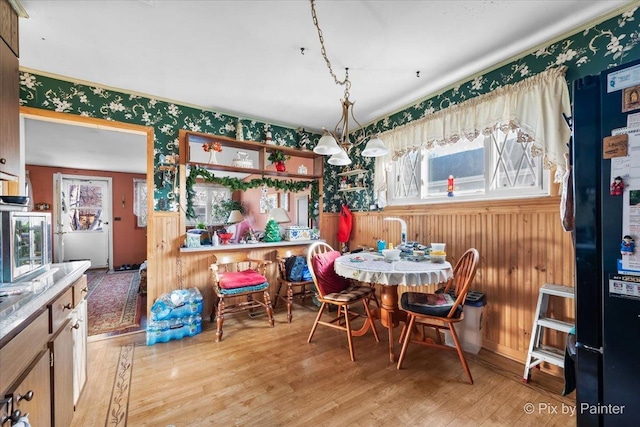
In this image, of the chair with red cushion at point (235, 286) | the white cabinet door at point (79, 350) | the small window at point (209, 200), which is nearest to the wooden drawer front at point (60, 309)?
the white cabinet door at point (79, 350)

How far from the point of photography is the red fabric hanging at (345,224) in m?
3.78

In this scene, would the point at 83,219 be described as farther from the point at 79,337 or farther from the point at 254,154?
the point at 79,337

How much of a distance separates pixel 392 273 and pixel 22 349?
1.81 meters

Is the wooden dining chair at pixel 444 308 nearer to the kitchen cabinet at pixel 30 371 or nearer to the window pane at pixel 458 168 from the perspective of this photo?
the window pane at pixel 458 168

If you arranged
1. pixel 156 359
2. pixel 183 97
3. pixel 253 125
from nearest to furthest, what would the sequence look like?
1. pixel 156 359
2. pixel 183 97
3. pixel 253 125

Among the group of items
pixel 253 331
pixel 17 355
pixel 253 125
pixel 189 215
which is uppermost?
pixel 253 125

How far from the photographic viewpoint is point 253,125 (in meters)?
3.45

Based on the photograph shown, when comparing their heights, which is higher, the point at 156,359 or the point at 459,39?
the point at 459,39

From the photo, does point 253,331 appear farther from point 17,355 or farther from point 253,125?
point 253,125

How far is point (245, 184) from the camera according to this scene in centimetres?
328

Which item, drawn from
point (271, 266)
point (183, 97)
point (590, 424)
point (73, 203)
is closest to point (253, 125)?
point (183, 97)

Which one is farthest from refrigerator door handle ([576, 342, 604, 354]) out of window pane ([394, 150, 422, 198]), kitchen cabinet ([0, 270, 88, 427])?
window pane ([394, 150, 422, 198])

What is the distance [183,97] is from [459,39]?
272 centimetres

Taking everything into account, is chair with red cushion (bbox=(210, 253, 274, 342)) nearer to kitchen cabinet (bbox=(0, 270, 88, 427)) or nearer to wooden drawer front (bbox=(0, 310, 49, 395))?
kitchen cabinet (bbox=(0, 270, 88, 427))
